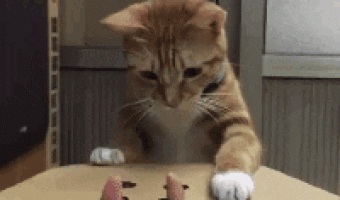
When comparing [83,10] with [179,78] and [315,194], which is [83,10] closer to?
[179,78]

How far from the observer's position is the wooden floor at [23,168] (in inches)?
30.6

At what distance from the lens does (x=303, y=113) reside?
1202 mm

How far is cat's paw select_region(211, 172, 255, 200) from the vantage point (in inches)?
23.0

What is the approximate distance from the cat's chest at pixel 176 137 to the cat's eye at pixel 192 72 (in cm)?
10

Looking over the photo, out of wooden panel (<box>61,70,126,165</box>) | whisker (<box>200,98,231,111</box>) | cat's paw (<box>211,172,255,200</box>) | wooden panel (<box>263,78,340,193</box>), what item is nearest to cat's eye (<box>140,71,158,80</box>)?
whisker (<box>200,98,231,111</box>)

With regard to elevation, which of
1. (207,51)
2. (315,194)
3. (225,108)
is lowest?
(315,194)

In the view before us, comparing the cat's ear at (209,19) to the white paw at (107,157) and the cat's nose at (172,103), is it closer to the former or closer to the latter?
the cat's nose at (172,103)

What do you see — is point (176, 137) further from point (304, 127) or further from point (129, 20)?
point (304, 127)

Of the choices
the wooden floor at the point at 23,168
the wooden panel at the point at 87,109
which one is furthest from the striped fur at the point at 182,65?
the wooden panel at the point at 87,109

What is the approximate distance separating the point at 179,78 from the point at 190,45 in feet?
0.24

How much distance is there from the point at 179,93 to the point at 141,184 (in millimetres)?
221

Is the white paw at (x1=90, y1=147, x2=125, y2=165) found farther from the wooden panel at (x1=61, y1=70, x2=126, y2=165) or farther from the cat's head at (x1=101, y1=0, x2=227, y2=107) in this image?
the wooden panel at (x1=61, y1=70, x2=126, y2=165)

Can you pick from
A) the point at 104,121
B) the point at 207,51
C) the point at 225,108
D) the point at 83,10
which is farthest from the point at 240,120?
the point at 83,10

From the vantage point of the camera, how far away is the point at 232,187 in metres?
0.59
